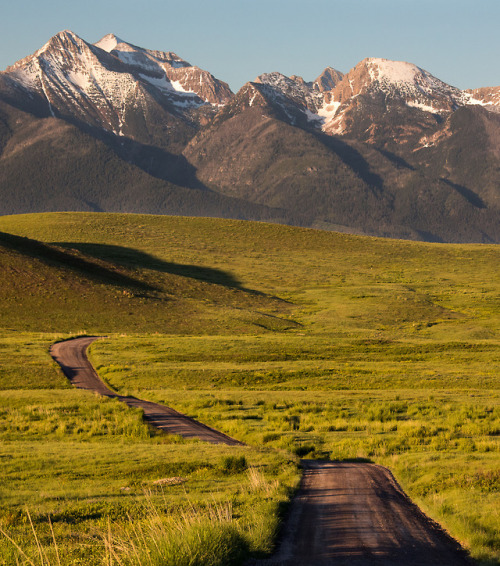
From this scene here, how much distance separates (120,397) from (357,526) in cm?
3480

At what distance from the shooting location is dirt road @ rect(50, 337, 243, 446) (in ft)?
119

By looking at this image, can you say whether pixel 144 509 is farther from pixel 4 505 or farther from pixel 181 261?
pixel 181 261

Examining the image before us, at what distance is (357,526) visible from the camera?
56.9 ft

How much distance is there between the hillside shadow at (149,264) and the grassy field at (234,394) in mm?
1101

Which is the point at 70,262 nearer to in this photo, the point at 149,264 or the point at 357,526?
the point at 149,264

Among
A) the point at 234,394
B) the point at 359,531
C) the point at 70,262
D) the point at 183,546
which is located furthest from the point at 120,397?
the point at 70,262

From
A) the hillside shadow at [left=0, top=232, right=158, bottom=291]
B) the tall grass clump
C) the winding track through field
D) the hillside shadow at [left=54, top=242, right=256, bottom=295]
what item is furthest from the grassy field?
the hillside shadow at [left=54, top=242, right=256, bottom=295]

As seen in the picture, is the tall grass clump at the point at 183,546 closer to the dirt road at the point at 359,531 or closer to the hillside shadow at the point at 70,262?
the dirt road at the point at 359,531

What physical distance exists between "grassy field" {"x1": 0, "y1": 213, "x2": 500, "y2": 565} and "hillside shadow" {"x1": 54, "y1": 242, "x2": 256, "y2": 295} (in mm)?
1101

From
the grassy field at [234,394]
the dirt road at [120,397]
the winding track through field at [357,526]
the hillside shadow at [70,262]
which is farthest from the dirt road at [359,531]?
the hillside shadow at [70,262]

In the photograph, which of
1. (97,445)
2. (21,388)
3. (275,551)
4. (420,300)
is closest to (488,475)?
(275,551)

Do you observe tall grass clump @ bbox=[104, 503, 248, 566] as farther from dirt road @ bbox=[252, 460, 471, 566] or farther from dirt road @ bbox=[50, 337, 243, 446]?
dirt road @ bbox=[50, 337, 243, 446]

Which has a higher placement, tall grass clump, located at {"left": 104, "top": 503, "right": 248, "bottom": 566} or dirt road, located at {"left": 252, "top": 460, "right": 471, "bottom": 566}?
tall grass clump, located at {"left": 104, "top": 503, "right": 248, "bottom": 566}

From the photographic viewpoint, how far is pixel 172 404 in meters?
46.6
